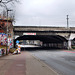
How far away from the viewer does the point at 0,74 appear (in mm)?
8031

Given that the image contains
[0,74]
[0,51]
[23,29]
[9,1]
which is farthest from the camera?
[23,29]

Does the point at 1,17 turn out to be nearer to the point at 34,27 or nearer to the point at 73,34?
the point at 34,27

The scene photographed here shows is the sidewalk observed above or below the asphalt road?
above

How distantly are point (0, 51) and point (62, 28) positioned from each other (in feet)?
79.3

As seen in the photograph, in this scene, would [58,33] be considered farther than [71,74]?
Yes

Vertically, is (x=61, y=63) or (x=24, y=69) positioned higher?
(x=24, y=69)

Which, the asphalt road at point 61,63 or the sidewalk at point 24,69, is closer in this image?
the sidewalk at point 24,69

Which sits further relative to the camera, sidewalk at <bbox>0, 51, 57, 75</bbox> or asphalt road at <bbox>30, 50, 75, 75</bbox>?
asphalt road at <bbox>30, 50, 75, 75</bbox>

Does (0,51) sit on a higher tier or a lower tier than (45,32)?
lower

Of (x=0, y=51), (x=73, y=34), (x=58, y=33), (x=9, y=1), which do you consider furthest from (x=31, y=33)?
(x=9, y=1)

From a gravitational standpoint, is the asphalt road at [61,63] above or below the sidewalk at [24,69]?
below

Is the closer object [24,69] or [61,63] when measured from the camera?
[24,69]

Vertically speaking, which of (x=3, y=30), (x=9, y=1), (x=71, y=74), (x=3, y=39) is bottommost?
(x=71, y=74)

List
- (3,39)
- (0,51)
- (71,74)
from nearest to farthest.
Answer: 1. (71,74)
2. (0,51)
3. (3,39)
